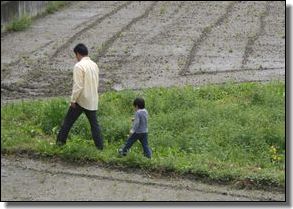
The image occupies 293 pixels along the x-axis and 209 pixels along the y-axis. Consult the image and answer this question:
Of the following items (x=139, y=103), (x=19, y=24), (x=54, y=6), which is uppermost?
(x=54, y=6)

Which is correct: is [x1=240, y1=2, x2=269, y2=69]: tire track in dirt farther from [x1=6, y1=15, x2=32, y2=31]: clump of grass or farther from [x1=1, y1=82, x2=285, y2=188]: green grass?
[x1=6, y1=15, x2=32, y2=31]: clump of grass

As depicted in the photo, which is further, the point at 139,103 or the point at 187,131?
the point at 187,131

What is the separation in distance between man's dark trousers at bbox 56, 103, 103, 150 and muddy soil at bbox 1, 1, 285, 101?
107 inches

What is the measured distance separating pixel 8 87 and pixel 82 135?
2776 mm

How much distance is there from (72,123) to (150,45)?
739cm

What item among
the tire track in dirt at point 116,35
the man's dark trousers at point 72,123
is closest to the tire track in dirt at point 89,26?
the tire track in dirt at point 116,35

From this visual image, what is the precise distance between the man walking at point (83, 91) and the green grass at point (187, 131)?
314mm

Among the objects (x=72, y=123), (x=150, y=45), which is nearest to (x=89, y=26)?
(x=150, y=45)

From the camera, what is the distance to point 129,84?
12734 mm

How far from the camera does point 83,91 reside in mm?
8516

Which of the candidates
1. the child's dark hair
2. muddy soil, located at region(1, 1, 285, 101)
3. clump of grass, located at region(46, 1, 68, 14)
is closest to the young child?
the child's dark hair

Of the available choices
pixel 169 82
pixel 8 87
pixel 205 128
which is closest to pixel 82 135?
pixel 205 128

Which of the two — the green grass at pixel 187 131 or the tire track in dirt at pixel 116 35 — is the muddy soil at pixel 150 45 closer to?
the tire track in dirt at pixel 116 35

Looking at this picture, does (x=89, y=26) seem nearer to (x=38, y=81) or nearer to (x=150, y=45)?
(x=150, y=45)
